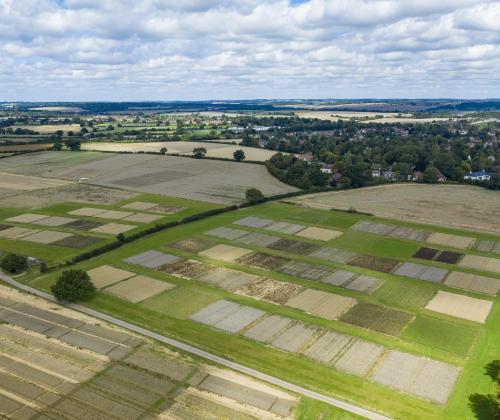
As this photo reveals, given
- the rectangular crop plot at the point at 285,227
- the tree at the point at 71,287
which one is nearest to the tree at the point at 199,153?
the rectangular crop plot at the point at 285,227

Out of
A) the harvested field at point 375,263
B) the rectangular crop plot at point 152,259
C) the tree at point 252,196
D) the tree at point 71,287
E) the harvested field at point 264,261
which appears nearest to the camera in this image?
the tree at point 71,287

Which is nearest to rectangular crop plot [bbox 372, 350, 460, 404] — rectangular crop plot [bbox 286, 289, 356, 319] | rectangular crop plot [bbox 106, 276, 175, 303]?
rectangular crop plot [bbox 286, 289, 356, 319]

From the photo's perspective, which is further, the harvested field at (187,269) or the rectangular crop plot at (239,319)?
the harvested field at (187,269)

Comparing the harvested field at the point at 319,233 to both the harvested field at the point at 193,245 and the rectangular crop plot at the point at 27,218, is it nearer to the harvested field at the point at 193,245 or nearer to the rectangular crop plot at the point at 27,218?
the harvested field at the point at 193,245

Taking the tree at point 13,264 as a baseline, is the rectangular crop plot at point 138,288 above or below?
below

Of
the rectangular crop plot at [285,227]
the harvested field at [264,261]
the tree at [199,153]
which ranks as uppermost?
the tree at [199,153]

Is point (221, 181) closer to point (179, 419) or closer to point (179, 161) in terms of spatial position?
point (179, 161)
